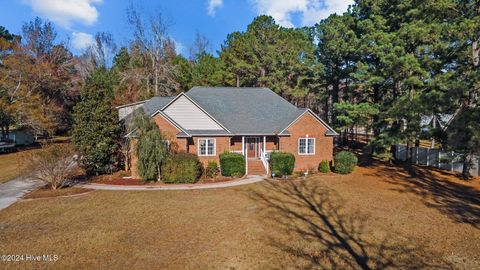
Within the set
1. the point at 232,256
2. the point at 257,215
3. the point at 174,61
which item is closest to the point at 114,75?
the point at 174,61

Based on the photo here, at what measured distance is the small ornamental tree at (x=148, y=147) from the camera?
19016mm

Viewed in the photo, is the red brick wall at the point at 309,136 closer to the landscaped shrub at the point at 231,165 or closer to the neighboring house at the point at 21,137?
the landscaped shrub at the point at 231,165

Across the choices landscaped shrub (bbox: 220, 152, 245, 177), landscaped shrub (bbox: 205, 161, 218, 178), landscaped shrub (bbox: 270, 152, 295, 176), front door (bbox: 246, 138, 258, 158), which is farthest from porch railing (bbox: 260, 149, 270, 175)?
landscaped shrub (bbox: 205, 161, 218, 178)

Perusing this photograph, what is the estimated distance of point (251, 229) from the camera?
37.7 ft

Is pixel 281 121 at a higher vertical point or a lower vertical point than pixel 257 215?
higher

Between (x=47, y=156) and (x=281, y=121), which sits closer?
(x=47, y=156)

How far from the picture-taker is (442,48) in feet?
68.2

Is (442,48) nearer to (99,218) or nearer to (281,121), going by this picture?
(281,121)

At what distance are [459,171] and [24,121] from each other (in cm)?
4548

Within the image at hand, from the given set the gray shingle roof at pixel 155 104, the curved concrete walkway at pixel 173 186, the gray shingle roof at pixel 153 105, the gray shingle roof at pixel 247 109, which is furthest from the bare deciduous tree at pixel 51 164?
the gray shingle roof at pixel 247 109

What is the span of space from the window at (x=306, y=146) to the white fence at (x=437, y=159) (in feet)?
26.9

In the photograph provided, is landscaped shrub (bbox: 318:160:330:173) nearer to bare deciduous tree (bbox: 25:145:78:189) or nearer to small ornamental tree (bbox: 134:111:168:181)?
small ornamental tree (bbox: 134:111:168:181)

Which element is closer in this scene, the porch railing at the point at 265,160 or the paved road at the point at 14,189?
the paved road at the point at 14,189

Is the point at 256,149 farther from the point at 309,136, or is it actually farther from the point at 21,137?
the point at 21,137
